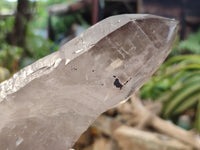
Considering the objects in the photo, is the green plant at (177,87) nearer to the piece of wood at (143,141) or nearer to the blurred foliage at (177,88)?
the blurred foliage at (177,88)

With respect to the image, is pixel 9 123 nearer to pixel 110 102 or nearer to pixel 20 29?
pixel 110 102

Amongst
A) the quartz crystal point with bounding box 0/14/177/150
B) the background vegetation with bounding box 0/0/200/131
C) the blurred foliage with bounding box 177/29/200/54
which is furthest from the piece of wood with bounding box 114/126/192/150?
the blurred foliage with bounding box 177/29/200/54

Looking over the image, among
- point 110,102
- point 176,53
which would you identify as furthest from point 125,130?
point 176,53

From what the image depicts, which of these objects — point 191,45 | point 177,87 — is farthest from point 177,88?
point 191,45

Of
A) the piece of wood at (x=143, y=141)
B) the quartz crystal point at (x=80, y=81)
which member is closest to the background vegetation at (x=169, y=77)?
the piece of wood at (x=143, y=141)

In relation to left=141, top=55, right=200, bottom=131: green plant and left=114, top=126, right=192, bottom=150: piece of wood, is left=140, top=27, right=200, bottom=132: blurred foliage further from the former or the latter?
left=114, top=126, right=192, bottom=150: piece of wood

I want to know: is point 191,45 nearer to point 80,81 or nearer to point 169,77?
point 169,77
